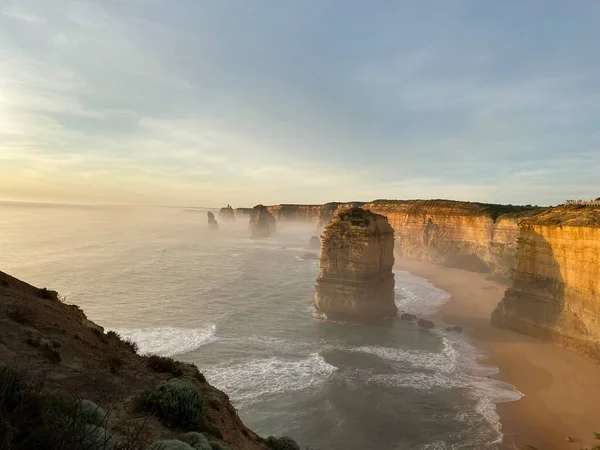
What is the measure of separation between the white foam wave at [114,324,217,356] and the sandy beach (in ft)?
75.0

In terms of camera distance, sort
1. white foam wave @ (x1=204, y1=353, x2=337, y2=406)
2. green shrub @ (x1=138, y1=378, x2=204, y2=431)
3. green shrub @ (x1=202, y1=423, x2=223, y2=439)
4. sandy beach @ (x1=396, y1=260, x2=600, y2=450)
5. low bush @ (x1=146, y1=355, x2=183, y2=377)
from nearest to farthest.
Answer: green shrub @ (x1=138, y1=378, x2=204, y2=431), green shrub @ (x1=202, y1=423, x2=223, y2=439), low bush @ (x1=146, y1=355, x2=183, y2=377), sandy beach @ (x1=396, y1=260, x2=600, y2=450), white foam wave @ (x1=204, y1=353, x2=337, y2=406)

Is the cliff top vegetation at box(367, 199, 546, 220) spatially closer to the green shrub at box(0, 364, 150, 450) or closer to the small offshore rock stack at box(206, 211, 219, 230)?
the green shrub at box(0, 364, 150, 450)

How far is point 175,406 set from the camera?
934cm

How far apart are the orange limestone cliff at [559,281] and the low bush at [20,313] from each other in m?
34.5

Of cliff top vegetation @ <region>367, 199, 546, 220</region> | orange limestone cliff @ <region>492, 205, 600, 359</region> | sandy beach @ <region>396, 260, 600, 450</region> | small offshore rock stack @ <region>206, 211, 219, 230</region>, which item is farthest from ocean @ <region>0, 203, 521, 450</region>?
small offshore rock stack @ <region>206, 211, 219, 230</region>

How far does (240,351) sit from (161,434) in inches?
827

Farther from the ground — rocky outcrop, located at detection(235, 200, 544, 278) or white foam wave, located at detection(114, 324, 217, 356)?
rocky outcrop, located at detection(235, 200, 544, 278)

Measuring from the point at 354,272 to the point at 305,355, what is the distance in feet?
38.2

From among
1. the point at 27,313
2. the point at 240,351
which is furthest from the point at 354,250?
the point at 27,313

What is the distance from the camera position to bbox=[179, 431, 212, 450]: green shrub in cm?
789

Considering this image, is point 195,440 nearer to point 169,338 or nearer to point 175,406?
point 175,406

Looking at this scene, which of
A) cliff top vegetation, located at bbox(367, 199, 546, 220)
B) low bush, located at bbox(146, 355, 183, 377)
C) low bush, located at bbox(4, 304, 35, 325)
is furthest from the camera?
cliff top vegetation, located at bbox(367, 199, 546, 220)

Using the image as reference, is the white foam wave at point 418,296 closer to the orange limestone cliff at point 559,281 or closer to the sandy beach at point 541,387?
the sandy beach at point 541,387

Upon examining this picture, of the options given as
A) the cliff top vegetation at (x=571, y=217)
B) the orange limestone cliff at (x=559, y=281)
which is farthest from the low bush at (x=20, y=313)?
the cliff top vegetation at (x=571, y=217)
